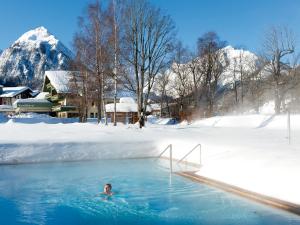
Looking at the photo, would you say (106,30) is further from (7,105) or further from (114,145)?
(7,105)

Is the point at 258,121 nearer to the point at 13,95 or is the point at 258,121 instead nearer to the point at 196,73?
the point at 196,73

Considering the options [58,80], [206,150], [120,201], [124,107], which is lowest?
[120,201]

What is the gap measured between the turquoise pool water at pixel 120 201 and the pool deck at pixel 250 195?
14cm

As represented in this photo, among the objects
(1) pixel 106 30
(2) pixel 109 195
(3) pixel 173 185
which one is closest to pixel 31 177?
(2) pixel 109 195

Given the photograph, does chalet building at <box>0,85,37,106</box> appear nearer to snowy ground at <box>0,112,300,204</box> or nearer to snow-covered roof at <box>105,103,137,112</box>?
snow-covered roof at <box>105,103,137,112</box>

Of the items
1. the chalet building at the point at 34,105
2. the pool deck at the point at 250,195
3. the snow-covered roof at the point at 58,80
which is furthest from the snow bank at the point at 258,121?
the chalet building at the point at 34,105

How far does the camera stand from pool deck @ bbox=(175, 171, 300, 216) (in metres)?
7.19

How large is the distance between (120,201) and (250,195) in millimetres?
3194

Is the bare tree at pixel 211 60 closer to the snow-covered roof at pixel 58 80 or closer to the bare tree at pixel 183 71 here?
the bare tree at pixel 183 71

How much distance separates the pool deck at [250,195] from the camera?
7.19 m

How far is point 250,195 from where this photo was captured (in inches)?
325

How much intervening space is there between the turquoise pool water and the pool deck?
0.45 ft

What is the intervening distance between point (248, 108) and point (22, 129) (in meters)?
38.0

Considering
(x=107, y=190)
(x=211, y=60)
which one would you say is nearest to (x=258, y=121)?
(x=211, y=60)
